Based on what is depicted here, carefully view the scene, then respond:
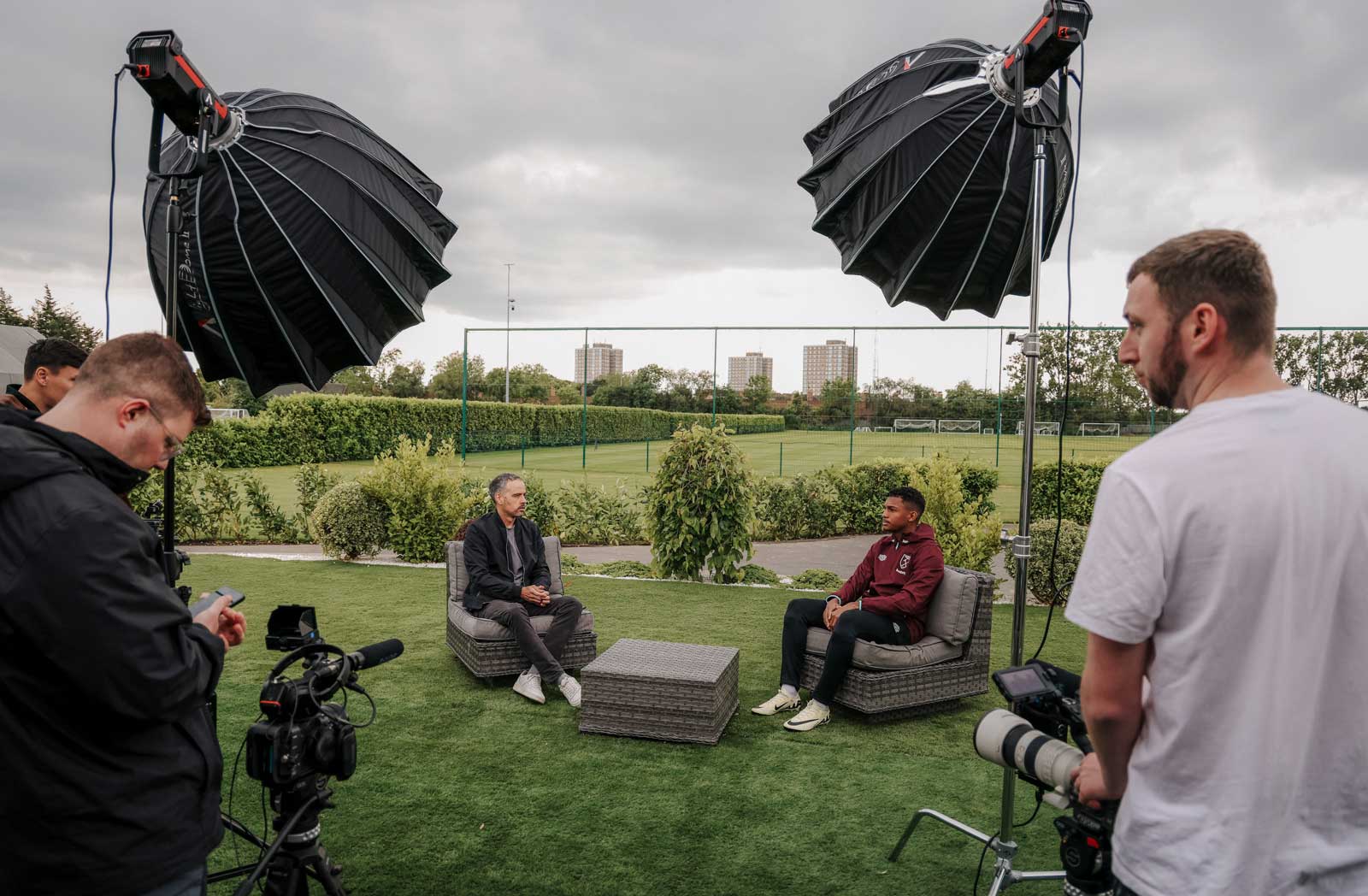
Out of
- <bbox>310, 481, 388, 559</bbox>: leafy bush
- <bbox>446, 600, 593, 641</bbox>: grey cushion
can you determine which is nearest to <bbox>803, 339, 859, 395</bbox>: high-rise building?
<bbox>310, 481, 388, 559</bbox>: leafy bush

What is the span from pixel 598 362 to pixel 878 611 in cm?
1183

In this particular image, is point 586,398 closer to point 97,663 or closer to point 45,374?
point 45,374

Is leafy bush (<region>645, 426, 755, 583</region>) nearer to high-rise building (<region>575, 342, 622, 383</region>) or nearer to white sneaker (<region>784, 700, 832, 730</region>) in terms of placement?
white sneaker (<region>784, 700, 832, 730</region>)

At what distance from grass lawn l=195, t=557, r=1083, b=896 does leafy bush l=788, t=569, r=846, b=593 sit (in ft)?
8.98

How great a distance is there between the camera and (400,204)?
3402mm

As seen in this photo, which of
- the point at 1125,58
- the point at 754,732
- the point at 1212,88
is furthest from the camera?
the point at 1212,88

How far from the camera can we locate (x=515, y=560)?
17.5 ft

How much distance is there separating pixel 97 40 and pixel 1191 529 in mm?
4477

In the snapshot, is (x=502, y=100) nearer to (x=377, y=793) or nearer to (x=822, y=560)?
(x=822, y=560)

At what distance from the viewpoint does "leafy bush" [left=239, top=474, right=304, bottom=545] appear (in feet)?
35.1

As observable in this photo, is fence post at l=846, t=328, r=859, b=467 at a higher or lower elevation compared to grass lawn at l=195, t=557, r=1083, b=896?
higher

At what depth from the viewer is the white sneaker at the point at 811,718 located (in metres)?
4.49

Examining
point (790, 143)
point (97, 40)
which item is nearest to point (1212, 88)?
point (790, 143)

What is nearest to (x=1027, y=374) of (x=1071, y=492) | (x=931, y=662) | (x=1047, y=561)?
(x=931, y=662)
